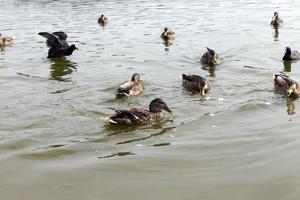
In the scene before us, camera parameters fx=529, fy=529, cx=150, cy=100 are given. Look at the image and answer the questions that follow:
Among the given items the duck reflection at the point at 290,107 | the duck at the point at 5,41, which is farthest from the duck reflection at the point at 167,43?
the duck reflection at the point at 290,107

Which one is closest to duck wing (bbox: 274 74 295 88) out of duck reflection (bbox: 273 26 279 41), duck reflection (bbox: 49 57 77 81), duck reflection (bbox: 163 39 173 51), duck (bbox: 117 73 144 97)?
duck (bbox: 117 73 144 97)

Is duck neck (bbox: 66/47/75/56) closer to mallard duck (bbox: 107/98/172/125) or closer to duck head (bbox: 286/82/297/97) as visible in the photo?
mallard duck (bbox: 107/98/172/125)

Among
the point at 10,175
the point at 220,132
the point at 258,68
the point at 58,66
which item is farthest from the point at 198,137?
the point at 58,66

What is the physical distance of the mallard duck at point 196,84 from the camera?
13133mm

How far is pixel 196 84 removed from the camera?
525 inches

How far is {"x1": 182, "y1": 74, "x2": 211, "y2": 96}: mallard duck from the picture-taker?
13.1 m

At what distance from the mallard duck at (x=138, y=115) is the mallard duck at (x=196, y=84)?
7.15 feet

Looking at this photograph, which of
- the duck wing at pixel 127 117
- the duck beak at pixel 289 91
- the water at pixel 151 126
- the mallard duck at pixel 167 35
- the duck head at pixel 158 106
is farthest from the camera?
the mallard duck at pixel 167 35

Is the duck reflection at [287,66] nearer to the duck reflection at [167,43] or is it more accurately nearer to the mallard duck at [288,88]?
the mallard duck at [288,88]

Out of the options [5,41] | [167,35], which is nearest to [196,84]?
[167,35]

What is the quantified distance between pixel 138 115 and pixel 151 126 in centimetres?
35

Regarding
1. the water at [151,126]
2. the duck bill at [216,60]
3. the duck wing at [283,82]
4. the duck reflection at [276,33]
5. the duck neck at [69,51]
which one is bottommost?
the water at [151,126]

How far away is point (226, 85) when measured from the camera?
13945mm

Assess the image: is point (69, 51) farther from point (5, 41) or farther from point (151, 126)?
point (151, 126)
